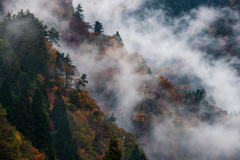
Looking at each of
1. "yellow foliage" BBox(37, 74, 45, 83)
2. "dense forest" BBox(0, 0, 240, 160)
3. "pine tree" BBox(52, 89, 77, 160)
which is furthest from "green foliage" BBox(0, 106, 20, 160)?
"yellow foliage" BBox(37, 74, 45, 83)

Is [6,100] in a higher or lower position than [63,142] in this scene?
lower

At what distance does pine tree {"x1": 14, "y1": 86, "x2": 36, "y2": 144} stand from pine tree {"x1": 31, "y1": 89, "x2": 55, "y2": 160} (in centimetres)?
98

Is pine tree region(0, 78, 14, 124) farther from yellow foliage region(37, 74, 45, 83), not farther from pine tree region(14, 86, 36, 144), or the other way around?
yellow foliage region(37, 74, 45, 83)

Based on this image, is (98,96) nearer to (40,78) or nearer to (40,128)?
(40,78)

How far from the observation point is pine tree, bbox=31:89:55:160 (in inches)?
1204

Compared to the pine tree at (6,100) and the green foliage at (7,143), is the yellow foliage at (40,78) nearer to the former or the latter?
the pine tree at (6,100)

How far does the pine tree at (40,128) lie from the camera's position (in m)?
A: 30.6

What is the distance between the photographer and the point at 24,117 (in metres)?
29.2

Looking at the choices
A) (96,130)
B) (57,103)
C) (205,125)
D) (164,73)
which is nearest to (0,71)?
(57,103)

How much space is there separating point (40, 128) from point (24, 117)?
9.33ft

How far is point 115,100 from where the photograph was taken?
9719 cm

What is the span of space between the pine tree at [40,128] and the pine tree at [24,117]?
984 millimetres

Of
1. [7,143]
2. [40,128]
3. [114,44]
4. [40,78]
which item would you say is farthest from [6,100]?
[114,44]

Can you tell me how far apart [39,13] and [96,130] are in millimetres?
60199
